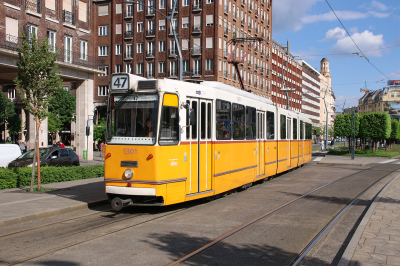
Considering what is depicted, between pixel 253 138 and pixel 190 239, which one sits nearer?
pixel 190 239

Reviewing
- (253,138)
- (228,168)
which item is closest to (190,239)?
(228,168)

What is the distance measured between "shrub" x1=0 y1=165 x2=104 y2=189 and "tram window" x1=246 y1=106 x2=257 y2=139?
833cm

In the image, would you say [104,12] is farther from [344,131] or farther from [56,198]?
[56,198]

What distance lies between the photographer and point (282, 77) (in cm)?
7712

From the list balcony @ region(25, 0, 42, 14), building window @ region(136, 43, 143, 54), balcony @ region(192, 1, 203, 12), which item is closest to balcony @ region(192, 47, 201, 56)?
balcony @ region(192, 1, 203, 12)

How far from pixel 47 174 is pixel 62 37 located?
17279 mm

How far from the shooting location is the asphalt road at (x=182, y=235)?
634cm

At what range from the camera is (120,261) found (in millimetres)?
6094

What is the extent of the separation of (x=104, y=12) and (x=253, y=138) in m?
56.1

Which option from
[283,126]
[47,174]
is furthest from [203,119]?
[283,126]

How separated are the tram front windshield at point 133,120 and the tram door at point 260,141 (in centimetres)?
671

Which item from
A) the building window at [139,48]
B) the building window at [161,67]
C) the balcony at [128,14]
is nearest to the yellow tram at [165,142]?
the building window at [161,67]

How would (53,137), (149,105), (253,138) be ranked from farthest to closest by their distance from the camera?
(53,137) < (253,138) < (149,105)

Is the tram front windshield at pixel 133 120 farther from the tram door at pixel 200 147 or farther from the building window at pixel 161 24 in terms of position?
the building window at pixel 161 24
